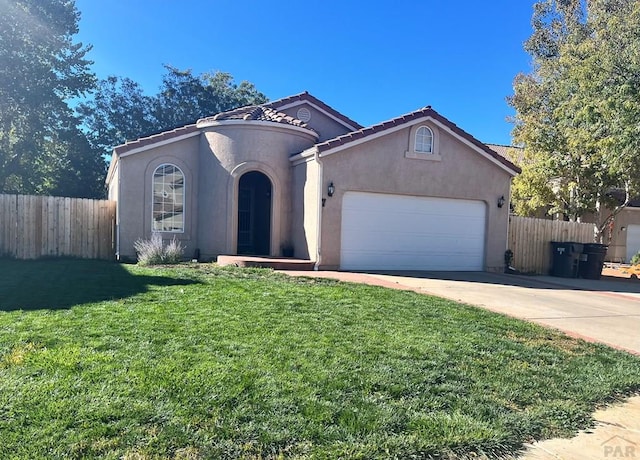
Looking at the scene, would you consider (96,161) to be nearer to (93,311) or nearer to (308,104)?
(308,104)

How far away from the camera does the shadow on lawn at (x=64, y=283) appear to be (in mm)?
7457

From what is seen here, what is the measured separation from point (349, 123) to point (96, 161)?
19.7m

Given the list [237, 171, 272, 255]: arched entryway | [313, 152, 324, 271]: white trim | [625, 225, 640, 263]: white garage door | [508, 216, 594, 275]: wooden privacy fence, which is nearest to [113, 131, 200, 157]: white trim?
[237, 171, 272, 255]: arched entryway

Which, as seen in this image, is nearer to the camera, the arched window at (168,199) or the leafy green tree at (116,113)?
the arched window at (168,199)

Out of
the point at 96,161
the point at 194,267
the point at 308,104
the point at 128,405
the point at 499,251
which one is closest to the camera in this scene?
the point at 128,405

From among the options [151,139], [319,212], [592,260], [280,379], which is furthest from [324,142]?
[280,379]

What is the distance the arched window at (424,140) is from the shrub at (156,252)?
27.7 feet

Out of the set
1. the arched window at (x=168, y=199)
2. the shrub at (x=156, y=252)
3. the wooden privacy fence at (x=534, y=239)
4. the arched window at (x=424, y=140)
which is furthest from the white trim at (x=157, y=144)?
the wooden privacy fence at (x=534, y=239)

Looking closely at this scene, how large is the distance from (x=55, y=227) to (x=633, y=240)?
103ft

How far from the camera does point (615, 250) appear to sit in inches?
1093

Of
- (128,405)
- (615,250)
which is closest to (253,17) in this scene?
(128,405)

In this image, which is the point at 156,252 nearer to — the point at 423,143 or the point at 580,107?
the point at 423,143

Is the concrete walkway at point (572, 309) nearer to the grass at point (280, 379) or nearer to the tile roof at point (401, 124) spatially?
the grass at point (280, 379)

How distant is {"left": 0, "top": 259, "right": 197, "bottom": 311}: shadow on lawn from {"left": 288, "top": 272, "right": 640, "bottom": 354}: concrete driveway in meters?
5.06
